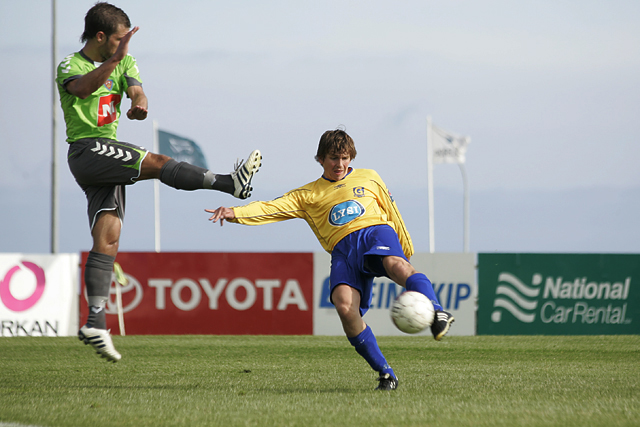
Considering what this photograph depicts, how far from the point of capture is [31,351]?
32.6 feet

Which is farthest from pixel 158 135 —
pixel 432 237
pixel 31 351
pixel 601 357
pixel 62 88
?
pixel 62 88

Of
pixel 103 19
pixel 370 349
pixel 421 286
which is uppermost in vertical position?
pixel 103 19

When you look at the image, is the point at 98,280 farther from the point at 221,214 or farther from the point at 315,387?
the point at 315,387

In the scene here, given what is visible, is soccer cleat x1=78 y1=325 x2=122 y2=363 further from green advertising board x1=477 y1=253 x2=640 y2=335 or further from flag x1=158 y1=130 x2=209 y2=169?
flag x1=158 y1=130 x2=209 y2=169

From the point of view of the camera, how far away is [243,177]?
495 cm

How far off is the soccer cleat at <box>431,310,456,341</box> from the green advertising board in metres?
9.38

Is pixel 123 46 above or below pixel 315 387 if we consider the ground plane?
Answer: above

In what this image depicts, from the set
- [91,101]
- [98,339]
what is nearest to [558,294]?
[98,339]

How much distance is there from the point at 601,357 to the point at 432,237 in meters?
12.2

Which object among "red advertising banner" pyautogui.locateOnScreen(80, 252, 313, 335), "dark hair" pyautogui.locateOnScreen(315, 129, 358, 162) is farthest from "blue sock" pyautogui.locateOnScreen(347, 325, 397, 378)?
"red advertising banner" pyautogui.locateOnScreen(80, 252, 313, 335)

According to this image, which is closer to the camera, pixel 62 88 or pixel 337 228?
pixel 62 88

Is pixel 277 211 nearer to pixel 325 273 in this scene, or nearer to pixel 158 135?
pixel 325 273

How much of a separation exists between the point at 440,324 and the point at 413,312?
189mm

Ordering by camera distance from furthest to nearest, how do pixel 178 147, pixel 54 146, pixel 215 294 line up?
1. pixel 178 147
2. pixel 54 146
3. pixel 215 294
